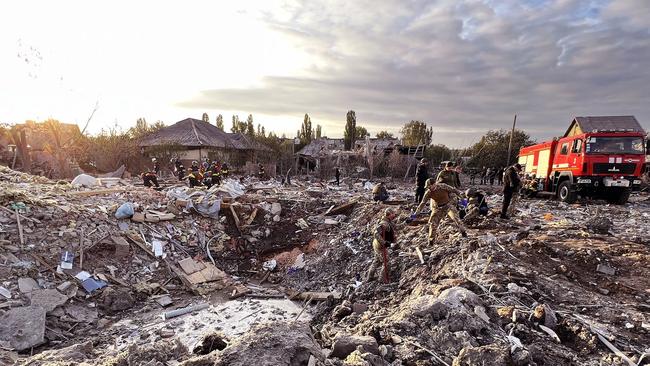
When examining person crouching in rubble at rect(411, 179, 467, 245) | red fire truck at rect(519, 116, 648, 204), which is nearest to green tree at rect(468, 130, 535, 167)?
red fire truck at rect(519, 116, 648, 204)

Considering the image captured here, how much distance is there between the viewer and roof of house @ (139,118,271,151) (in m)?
27.3

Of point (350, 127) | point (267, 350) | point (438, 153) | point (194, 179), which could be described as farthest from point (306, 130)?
point (267, 350)

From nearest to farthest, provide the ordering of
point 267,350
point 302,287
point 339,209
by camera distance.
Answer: point 267,350
point 302,287
point 339,209

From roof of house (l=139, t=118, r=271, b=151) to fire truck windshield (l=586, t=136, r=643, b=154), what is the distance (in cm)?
2321

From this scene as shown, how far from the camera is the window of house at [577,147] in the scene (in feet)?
38.1

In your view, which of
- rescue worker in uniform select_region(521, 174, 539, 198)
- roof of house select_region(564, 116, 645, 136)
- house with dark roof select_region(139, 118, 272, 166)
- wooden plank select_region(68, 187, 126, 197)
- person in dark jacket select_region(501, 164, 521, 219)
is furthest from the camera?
house with dark roof select_region(139, 118, 272, 166)

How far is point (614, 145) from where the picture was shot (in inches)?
442

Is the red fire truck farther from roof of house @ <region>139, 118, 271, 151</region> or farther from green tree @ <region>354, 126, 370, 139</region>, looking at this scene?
green tree @ <region>354, 126, 370, 139</region>

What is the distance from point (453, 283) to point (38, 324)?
6082mm

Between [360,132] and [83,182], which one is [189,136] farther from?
[360,132]

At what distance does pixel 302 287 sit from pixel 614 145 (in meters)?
11.3

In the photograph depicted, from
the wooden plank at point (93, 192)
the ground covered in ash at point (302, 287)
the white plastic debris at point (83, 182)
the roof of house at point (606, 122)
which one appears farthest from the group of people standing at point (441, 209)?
the white plastic debris at point (83, 182)

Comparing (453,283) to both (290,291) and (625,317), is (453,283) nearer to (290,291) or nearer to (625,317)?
(625,317)

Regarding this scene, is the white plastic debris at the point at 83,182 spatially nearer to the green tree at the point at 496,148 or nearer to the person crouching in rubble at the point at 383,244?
the person crouching in rubble at the point at 383,244
